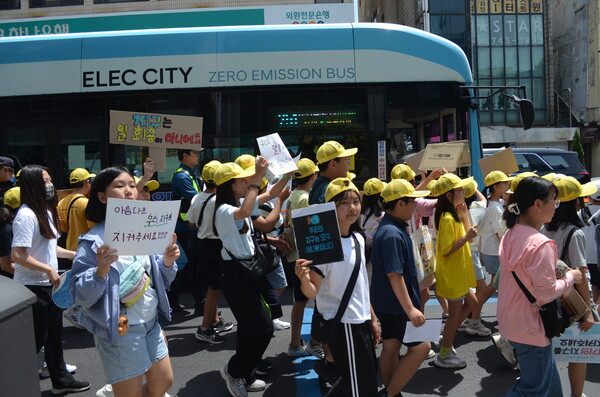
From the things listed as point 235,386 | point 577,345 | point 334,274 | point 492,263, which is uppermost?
point 334,274

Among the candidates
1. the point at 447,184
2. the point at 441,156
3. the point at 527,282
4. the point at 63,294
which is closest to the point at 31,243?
the point at 63,294

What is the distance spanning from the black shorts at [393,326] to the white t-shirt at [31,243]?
2465 mm

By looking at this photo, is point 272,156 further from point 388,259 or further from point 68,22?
point 68,22

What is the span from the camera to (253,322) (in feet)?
14.0

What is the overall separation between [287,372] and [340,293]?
1.86 m

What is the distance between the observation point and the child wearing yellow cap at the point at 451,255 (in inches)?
186

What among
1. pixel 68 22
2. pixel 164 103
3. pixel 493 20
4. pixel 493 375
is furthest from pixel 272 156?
pixel 493 20

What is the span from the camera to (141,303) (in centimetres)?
318

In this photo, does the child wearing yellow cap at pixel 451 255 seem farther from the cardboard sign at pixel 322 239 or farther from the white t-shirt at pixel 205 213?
the white t-shirt at pixel 205 213

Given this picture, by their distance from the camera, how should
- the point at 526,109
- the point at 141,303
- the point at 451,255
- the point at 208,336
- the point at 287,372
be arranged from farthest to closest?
the point at 526,109 → the point at 208,336 → the point at 287,372 → the point at 451,255 → the point at 141,303

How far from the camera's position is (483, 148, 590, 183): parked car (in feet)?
50.3

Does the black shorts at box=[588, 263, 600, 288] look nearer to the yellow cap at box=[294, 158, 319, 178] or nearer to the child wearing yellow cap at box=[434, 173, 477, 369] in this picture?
the child wearing yellow cap at box=[434, 173, 477, 369]

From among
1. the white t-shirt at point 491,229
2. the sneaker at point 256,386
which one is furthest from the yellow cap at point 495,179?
the sneaker at point 256,386

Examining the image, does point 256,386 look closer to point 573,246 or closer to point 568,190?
point 573,246
